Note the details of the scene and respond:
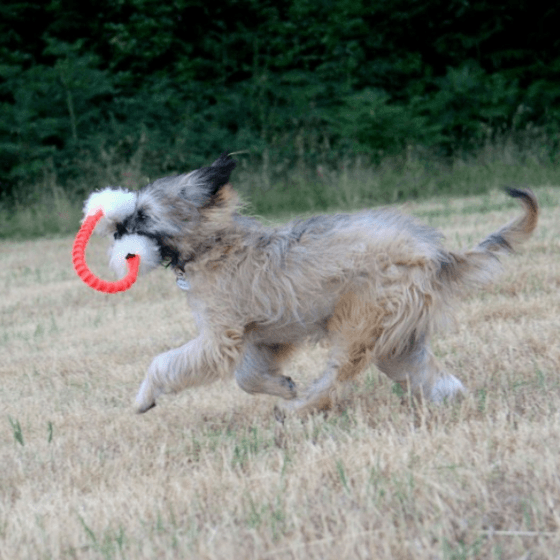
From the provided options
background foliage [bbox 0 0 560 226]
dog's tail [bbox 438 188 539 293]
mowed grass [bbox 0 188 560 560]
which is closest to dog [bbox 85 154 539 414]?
dog's tail [bbox 438 188 539 293]

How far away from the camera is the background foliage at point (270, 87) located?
15.7 metres

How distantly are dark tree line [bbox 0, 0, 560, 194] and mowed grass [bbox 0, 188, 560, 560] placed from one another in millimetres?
10567

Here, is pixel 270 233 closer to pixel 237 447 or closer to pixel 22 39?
pixel 237 447

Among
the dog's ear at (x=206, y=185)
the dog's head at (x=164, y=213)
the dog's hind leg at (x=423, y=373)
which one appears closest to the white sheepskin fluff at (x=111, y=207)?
the dog's head at (x=164, y=213)

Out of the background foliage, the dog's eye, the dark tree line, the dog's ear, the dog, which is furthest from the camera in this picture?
the dark tree line

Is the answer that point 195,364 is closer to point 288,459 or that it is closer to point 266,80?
point 288,459

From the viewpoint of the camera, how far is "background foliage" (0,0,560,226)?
1569 cm

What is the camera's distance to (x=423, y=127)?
16.0 metres

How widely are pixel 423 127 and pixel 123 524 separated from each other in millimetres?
14211

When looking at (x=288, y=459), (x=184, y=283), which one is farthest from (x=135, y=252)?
(x=288, y=459)

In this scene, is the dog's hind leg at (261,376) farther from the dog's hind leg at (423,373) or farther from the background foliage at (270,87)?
the background foliage at (270,87)

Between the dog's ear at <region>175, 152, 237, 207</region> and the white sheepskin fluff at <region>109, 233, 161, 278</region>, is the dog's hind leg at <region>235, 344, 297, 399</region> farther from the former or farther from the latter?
the dog's ear at <region>175, 152, 237, 207</region>

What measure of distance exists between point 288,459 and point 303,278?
95cm

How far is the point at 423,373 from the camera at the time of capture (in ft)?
12.7
